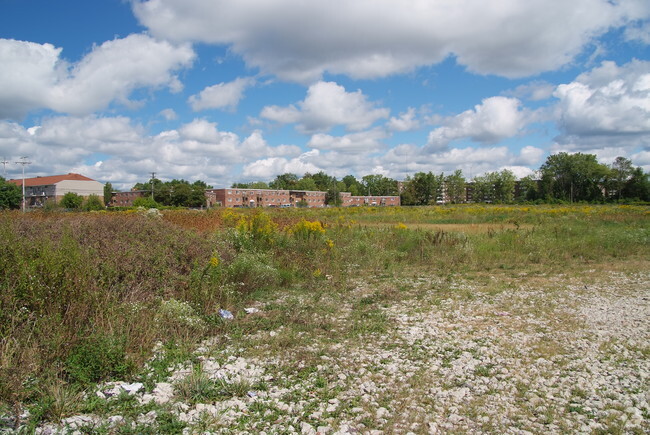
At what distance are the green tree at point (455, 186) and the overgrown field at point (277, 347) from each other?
11738 cm

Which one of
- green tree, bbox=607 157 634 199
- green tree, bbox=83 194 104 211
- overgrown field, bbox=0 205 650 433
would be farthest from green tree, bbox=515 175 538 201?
overgrown field, bbox=0 205 650 433

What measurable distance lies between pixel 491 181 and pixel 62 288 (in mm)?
125376

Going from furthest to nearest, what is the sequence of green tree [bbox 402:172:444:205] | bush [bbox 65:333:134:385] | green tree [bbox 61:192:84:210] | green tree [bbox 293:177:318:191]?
green tree [bbox 293:177:318:191] → green tree [bbox 402:172:444:205] → green tree [bbox 61:192:84:210] → bush [bbox 65:333:134:385]

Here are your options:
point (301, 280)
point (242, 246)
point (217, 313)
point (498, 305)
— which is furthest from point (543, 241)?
point (217, 313)

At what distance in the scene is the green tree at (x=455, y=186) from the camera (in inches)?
4769

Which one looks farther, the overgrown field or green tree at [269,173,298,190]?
green tree at [269,173,298,190]

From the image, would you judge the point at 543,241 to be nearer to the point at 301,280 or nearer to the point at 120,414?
the point at 301,280

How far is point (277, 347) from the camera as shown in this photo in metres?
4.89

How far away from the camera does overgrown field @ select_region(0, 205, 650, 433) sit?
11.1 feet

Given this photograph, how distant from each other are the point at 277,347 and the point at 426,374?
1801 millimetres

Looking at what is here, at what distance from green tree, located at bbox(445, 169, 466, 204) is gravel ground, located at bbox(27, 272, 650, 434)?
11918 centimetres

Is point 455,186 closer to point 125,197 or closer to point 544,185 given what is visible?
point 544,185

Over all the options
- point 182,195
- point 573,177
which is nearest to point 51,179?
point 182,195

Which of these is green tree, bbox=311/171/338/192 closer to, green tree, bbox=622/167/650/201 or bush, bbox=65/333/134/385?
green tree, bbox=622/167/650/201
